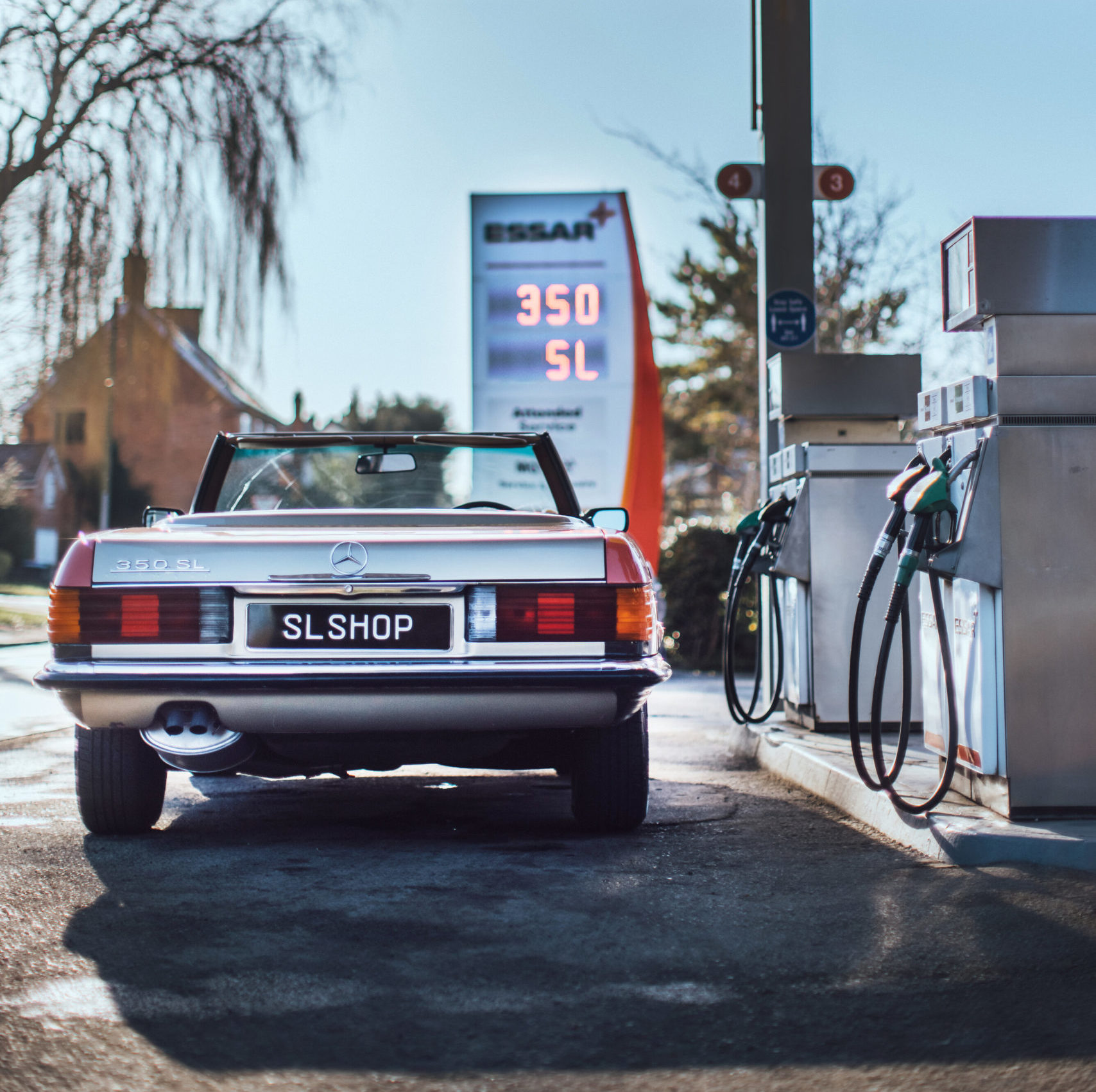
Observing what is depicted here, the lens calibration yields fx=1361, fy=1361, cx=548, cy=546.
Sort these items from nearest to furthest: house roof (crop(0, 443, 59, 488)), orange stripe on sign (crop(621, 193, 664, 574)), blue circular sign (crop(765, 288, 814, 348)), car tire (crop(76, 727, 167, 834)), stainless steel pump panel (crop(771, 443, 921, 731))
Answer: car tire (crop(76, 727, 167, 834)) → stainless steel pump panel (crop(771, 443, 921, 731)) → blue circular sign (crop(765, 288, 814, 348)) → orange stripe on sign (crop(621, 193, 664, 574)) → house roof (crop(0, 443, 59, 488))

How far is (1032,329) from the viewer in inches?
186

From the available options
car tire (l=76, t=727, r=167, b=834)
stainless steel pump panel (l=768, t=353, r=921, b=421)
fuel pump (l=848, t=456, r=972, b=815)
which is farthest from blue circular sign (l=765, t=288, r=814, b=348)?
car tire (l=76, t=727, r=167, b=834)

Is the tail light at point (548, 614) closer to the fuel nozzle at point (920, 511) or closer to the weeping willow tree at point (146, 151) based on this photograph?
the fuel nozzle at point (920, 511)

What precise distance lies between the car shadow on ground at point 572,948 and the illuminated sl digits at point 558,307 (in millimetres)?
8796

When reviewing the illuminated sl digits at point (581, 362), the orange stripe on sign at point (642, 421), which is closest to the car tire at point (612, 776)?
the orange stripe on sign at point (642, 421)

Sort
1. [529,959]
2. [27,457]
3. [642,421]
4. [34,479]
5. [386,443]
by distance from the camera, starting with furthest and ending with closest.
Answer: [34,479], [27,457], [642,421], [386,443], [529,959]

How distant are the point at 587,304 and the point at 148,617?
31.4ft

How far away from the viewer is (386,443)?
5.61m

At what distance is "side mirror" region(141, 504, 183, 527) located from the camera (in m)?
5.51

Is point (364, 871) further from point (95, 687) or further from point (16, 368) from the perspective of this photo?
point (16, 368)

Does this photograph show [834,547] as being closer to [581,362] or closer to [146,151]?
[581,362]

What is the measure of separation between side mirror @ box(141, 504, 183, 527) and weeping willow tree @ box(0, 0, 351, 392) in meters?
8.92

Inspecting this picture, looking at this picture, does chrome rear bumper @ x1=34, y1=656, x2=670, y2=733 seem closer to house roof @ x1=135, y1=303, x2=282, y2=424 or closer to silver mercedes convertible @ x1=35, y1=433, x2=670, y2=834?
silver mercedes convertible @ x1=35, y1=433, x2=670, y2=834

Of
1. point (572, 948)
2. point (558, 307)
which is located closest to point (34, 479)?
point (558, 307)
